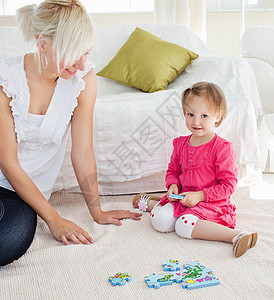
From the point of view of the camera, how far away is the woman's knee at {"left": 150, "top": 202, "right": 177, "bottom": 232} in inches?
61.8

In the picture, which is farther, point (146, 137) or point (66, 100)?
point (146, 137)

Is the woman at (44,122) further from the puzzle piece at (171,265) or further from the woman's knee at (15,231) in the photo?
the puzzle piece at (171,265)

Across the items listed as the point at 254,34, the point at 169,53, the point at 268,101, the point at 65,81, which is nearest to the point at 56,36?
the point at 65,81

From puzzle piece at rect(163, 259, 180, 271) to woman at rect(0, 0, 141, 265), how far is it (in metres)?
0.31

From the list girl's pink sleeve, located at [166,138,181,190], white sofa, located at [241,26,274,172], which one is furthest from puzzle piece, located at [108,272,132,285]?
white sofa, located at [241,26,274,172]

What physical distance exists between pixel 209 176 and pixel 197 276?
1.63 ft

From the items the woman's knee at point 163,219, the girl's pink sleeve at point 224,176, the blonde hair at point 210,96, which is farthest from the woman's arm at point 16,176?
the blonde hair at point 210,96

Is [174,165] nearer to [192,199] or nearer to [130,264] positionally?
[192,199]

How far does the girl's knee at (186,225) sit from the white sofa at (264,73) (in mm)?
995

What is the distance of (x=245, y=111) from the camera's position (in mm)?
1908

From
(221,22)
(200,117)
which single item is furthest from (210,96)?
(221,22)

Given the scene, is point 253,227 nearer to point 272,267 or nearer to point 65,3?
point 272,267

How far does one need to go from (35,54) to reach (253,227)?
978mm

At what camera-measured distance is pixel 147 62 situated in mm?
2326
